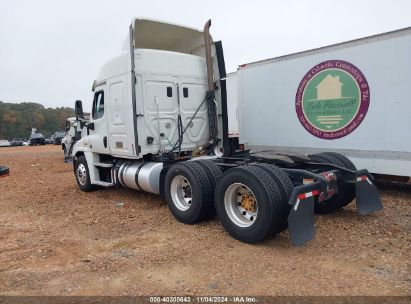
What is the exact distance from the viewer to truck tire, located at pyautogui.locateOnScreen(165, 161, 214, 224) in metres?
5.31

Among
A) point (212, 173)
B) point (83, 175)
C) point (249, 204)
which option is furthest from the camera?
point (83, 175)

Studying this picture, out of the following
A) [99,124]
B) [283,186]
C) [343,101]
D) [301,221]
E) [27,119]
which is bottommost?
[301,221]

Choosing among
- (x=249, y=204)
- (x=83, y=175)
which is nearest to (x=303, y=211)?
(x=249, y=204)

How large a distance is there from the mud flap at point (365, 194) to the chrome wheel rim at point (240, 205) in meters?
1.56

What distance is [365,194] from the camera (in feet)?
17.0

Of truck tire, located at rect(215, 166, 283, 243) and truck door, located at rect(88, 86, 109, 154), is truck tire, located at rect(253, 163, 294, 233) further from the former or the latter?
truck door, located at rect(88, 86, 109, 154)

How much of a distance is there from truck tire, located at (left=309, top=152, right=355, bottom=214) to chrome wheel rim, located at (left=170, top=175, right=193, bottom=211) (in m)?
1.92

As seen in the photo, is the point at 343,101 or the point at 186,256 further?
the point at 343,101

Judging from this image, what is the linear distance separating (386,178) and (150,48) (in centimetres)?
513

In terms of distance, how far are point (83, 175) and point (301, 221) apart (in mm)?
5783

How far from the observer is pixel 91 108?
8.09m

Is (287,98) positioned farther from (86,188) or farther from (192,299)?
(192,299)

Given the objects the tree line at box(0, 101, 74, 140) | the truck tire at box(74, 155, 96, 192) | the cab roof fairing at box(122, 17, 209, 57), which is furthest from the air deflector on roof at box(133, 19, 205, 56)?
the tree line at box(0, 101, 74, 140)

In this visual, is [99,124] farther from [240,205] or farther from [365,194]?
[365,194]
